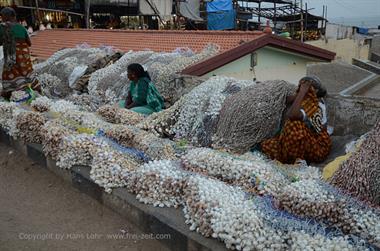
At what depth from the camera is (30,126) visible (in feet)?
13.9

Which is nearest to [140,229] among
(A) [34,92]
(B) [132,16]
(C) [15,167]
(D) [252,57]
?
(C) [15,167]

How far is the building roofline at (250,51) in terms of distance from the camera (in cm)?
576

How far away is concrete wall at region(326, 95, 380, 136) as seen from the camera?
11.7 ft

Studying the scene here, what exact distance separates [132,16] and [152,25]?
3.73 ft

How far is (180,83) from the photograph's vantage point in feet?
18.0

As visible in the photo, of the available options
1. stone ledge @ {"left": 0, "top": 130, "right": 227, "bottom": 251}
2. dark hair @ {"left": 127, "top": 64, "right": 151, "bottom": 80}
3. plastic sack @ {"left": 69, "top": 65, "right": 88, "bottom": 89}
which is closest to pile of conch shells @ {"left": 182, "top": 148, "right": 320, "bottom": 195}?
stone ledge @ {"left": 0, "top": 130, "right": 227, "bottom": 251}

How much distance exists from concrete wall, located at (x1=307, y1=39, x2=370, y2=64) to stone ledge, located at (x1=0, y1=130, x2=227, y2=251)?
18.1 meters

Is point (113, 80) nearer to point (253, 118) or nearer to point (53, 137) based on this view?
point (53, 137)

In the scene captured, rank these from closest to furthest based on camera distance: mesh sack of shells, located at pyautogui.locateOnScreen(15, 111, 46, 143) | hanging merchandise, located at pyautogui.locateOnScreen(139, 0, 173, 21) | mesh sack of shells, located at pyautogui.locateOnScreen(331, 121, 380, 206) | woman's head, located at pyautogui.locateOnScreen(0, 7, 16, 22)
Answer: mesh sack of shells, located at pyautogui.locateOnScreen(331, 121, 380, 206) < mesh sack of shells, located at pyautogui.locateOnScreen(15, 111, 46, 143) < woman's head, located at pyautogui.locateOnScreen(0, 7, 16, 22) < hanging merchandise, located at pyautogui.locateOnScreen(139, 0, 173, 21)

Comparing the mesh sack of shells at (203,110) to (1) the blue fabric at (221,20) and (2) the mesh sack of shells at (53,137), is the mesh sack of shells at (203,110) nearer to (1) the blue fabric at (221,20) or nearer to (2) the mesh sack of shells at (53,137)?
(2) the mesh sack of shells at (53,137)

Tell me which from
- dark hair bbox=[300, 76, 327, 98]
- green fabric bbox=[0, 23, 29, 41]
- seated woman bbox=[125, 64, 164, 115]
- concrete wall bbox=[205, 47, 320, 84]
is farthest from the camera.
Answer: concrete wall bbox=[205, 47, 320, 84]

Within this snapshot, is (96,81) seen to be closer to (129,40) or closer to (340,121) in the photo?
(129,40)

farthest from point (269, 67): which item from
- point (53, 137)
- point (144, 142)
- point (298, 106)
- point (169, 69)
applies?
point (53, 137)

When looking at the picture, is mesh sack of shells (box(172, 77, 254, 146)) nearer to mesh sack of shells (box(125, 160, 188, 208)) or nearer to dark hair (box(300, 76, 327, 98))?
dark hair (box(300, 76, 327, 98))
